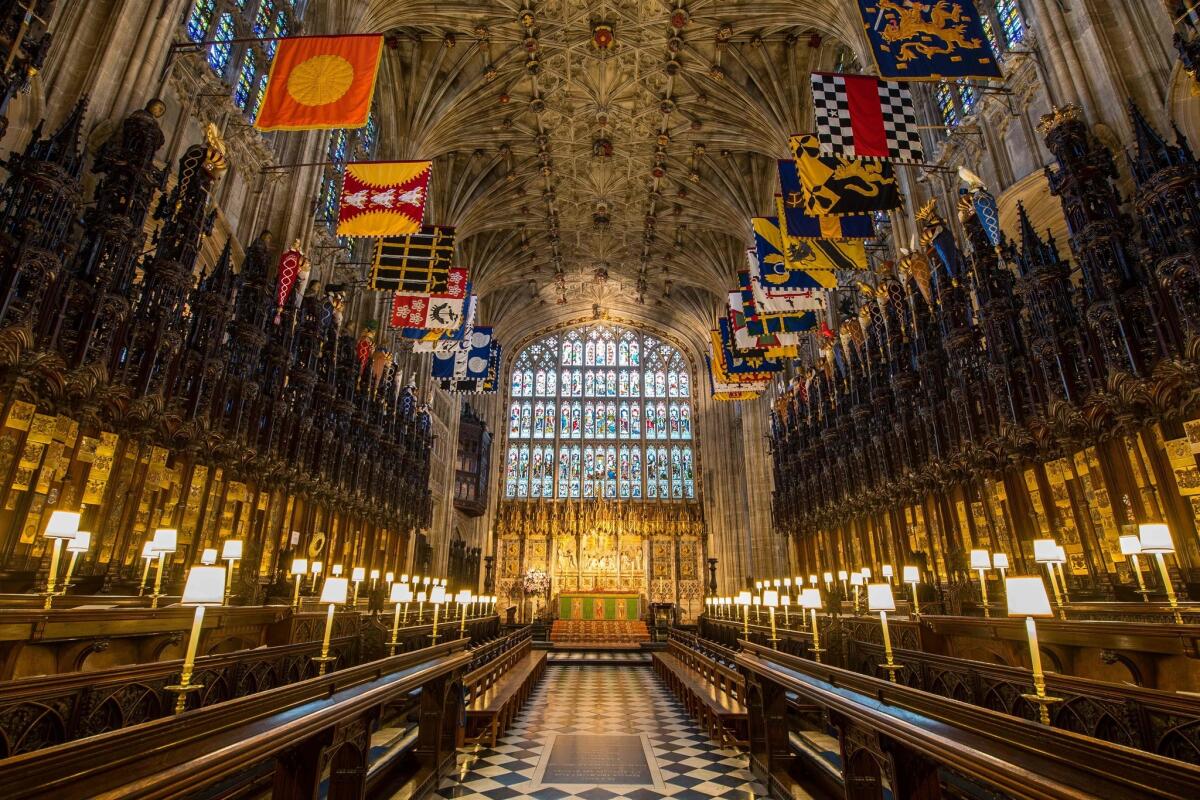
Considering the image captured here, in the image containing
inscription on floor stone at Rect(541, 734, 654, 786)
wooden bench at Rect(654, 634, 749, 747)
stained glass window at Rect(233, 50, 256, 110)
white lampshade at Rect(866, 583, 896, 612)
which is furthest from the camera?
stained glass window at Rect(233, 50, 256, 110)

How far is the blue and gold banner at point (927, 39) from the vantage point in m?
7.97

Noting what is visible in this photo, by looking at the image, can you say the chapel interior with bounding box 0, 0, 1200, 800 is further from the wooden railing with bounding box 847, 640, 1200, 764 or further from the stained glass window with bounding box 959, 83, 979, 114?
the stained glass window with bounding box 959, 83, 979, 114

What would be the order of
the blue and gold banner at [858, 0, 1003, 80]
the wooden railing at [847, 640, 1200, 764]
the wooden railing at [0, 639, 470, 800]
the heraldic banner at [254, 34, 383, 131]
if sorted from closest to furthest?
the wooden railing at [0, 639, 470, 800]
the wooden railing at [847, 640, 1200, 764]
the blue and gold banner at [858, 0, 1003, 80]
the heraldic banner at [254, 34, 383, 131]

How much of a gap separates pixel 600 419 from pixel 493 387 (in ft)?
44.6

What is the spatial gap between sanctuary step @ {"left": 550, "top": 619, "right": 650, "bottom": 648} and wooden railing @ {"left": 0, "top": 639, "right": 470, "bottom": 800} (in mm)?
18200

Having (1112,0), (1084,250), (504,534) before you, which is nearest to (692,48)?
(1112,0)

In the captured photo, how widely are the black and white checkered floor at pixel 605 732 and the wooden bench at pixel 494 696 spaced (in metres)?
0.19

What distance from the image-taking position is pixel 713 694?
28.8 feet

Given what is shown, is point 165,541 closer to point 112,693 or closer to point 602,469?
point 112,693

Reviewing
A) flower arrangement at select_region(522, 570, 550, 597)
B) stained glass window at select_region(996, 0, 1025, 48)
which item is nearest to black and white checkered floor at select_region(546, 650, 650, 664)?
flower arrangement at select_region(522, 570, 550, 597)

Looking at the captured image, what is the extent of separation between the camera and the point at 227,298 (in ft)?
33.4

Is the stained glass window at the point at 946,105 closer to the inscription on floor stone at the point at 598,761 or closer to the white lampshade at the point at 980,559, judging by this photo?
the white lampshade at the point at 980,559

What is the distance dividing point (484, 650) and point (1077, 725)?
850cm

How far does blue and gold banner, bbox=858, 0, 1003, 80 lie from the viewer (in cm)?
797
